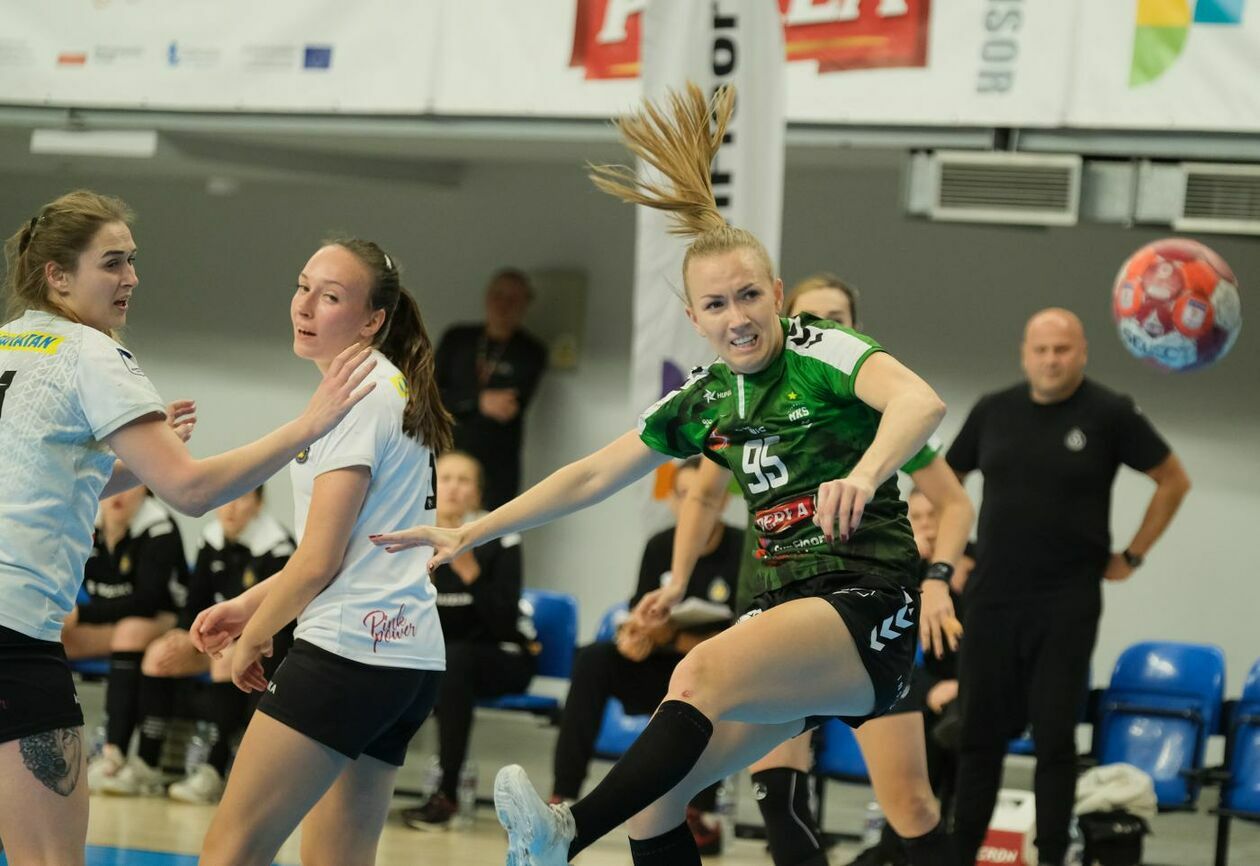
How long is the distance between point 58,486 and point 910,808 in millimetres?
2368

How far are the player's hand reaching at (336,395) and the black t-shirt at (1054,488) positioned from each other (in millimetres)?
3403

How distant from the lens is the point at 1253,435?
838cm

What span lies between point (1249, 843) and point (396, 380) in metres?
5.46

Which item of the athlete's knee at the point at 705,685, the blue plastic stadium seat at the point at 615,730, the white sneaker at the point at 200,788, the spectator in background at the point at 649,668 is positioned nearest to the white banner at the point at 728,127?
the spectator in background at the point at 649,668

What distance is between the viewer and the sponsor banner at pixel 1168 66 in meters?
6.66

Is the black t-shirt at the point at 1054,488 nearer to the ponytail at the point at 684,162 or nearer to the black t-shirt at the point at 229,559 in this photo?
the ponytail at the point at 684,162

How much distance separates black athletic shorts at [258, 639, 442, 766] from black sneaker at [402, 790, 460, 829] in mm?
3500

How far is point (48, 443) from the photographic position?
3174 mm

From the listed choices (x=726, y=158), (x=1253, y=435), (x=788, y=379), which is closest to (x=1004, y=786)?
(x=1253, y=435)

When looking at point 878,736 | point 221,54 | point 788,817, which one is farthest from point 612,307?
point 788,817

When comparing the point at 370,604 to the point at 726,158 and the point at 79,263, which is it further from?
the point at 726,158

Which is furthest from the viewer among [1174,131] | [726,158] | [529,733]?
[529,733]

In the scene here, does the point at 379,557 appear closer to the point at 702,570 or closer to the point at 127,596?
the point at 702,570

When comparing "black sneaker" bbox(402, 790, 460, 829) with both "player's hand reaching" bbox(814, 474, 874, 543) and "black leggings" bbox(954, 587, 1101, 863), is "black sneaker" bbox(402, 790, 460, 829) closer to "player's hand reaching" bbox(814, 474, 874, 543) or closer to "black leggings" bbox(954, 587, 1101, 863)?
"black leggings" bbox(954, 587, 1101, 863)
